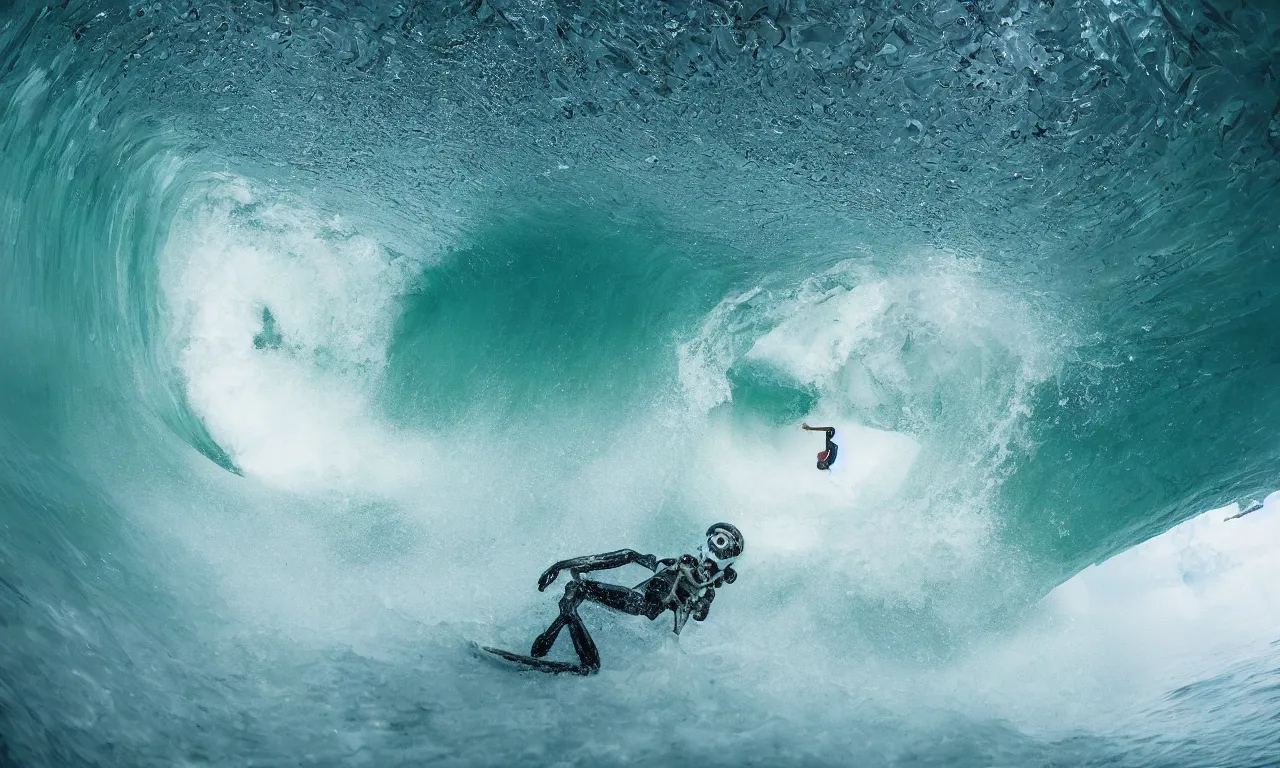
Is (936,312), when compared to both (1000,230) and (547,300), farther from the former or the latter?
(547,300)

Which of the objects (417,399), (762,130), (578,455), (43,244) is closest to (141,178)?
(43,244)

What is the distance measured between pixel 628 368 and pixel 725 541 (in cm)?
355

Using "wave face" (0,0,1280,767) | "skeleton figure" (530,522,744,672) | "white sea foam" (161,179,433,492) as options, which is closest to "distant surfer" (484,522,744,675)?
"skeleton figure" (530,522,744,672)

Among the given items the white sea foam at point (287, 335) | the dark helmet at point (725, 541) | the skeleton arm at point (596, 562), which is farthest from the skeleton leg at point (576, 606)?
the white sea foam at point (287, 335)

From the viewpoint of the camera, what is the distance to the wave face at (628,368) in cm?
530

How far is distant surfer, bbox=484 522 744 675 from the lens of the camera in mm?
5746

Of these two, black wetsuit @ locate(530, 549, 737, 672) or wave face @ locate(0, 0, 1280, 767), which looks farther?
black wetsuit @ locate(530, 549, 737, 672)

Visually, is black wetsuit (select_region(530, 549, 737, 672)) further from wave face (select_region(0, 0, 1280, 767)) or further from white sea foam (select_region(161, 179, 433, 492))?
white sea foam (select_region(161, 179, 433, 492))

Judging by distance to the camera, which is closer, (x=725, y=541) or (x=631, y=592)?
(x=631, y=592)

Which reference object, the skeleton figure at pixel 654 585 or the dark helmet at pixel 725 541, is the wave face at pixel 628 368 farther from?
the dark helmet at pixel 725 541

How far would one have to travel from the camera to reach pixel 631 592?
6051mm

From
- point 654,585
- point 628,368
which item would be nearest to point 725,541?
point 654,585

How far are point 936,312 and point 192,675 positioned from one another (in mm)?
7901

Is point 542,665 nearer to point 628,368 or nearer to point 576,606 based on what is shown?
point 576,606
